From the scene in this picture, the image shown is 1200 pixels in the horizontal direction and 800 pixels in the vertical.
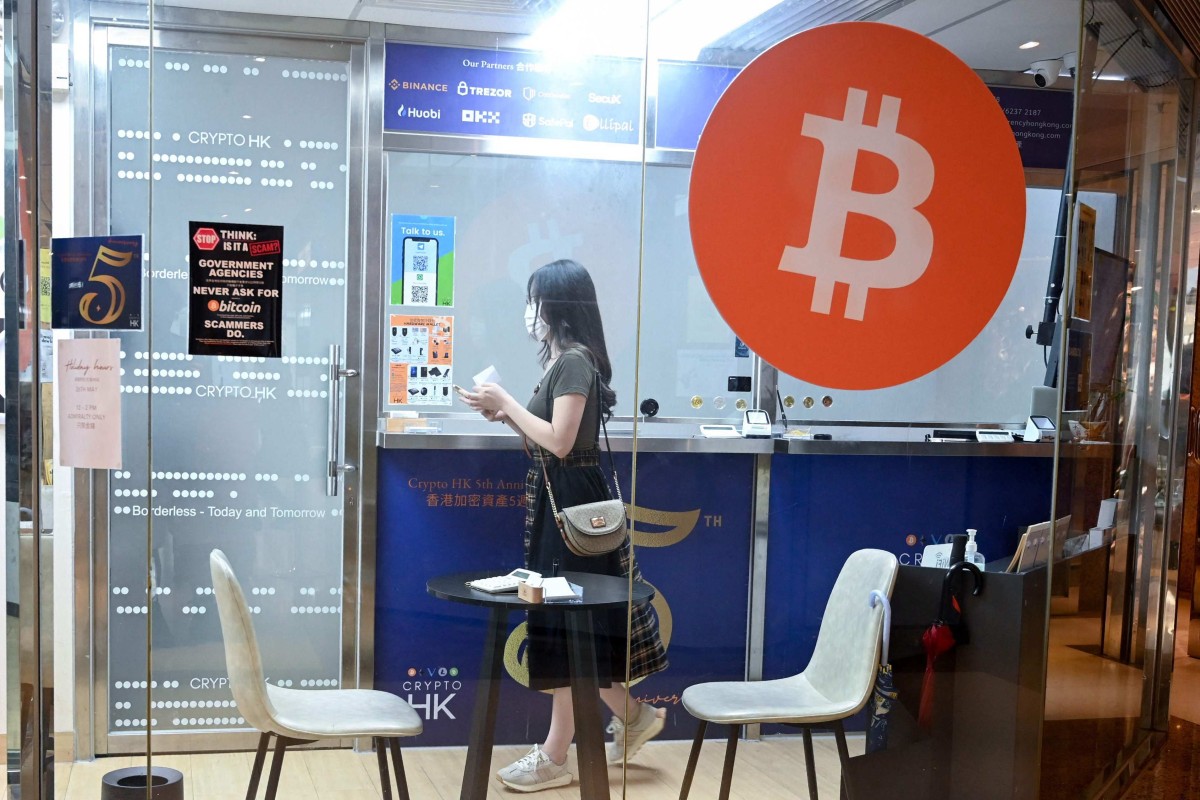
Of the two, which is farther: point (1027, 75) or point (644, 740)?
point (1027, 75)

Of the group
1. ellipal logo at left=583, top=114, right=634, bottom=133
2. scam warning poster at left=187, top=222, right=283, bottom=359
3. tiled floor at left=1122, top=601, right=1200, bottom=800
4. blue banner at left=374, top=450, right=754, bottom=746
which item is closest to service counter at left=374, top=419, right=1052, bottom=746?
blue banner at left=374, top=450, right=754, bottom=746

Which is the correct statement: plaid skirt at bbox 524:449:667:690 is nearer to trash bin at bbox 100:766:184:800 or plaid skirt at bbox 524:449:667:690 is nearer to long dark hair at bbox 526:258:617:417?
long dark hair at bbox 526:258:617:417

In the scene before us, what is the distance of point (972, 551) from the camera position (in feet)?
8.89

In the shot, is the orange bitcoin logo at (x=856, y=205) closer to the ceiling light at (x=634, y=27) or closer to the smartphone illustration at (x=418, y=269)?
the ceiling light at (x=634, y=27)

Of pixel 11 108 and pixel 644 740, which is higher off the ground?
pixel 11 108

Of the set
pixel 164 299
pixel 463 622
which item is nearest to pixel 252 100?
pixel 164 299

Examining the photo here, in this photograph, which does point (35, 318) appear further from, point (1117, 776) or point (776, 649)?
point (1117, 776)

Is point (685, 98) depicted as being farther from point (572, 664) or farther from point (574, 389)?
point (572, 664)

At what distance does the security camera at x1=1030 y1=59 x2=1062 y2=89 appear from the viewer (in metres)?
2.75

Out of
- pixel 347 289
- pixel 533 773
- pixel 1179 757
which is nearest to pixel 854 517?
pixel 533 773

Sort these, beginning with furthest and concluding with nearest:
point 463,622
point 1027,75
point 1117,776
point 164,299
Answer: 1. point 1117,776
2. point 1027,75
3. point 463,622
4. point 164,299

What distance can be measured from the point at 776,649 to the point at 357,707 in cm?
103

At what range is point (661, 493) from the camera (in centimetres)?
240

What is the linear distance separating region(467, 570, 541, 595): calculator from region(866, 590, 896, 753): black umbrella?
941 mm
